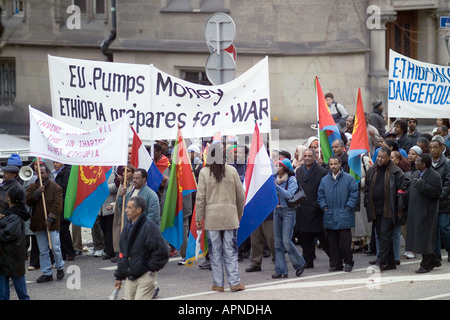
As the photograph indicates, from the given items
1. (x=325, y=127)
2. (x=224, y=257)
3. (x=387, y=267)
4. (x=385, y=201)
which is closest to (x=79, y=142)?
(x=224, y=257)

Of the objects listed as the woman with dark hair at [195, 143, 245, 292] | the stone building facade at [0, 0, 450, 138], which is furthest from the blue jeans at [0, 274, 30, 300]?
the stone building facade at [0, 0, 450, 138]

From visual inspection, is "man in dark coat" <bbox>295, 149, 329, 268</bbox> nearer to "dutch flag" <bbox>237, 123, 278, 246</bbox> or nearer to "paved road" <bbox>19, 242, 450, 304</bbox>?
"paved road" <bbox>19, 242, 450, 304</bbox>

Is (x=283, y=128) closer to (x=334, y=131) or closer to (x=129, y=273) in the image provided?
(x=334, y=131)

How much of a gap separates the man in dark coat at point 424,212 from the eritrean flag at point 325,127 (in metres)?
2.18

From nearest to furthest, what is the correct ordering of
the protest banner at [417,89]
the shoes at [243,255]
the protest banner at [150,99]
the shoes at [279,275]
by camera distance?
1. the shoes at [279,275]
2. the protest banner at [150,99]
3. the shoes at [243,255]
4. the protest banner at [417,89]

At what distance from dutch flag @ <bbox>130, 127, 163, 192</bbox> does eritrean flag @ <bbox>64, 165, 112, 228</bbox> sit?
769mm

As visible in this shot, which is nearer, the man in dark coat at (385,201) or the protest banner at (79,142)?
the protest banner at (79,142)

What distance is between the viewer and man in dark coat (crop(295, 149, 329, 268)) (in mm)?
13734

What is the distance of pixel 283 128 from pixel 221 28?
805 centimetres

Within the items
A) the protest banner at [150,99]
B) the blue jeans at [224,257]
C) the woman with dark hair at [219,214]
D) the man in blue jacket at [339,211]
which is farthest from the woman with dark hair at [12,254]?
the man in blue jacket at [339,211]

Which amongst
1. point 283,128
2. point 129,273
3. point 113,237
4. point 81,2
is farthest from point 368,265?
point 81,2

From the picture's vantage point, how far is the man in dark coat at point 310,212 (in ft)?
45.1

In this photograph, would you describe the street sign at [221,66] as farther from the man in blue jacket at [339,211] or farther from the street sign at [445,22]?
the street sign at [445,22]
